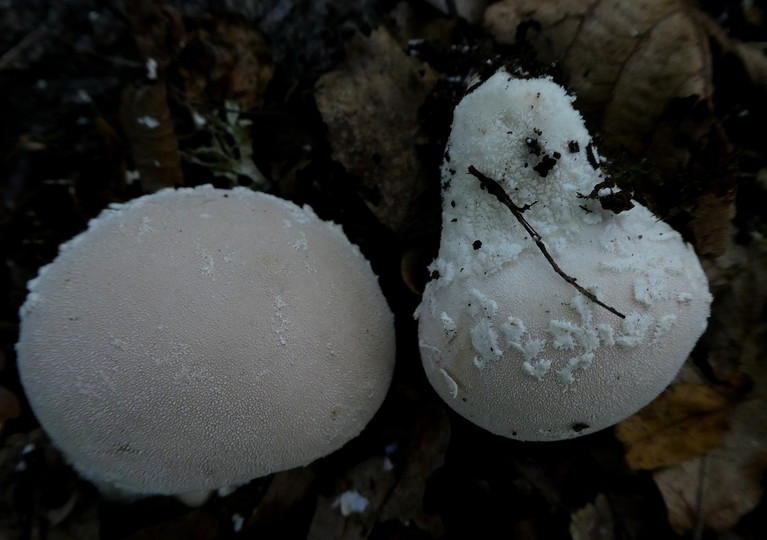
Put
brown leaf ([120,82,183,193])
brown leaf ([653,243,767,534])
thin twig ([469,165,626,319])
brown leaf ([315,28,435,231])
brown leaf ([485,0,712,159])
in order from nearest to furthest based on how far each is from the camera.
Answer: thin twig ([469,165,626,319]), brown leaf ([485,0,712,159]), brown leaf ([653,243,767,534]), brown leaf ([315,28,435,231]), brown leaf ([120,82,183,193])

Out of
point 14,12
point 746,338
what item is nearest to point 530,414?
point 746,338

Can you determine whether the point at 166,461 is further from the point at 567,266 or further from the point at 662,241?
the point at 662,241

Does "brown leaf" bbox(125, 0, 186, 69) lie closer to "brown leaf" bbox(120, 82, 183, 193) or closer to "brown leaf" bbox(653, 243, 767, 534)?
"brown leaf" bbox(120, 82, 183, 193)

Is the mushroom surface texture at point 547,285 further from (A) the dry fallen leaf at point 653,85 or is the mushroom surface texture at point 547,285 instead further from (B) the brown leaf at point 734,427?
(B) the brown leaf at point 734,427

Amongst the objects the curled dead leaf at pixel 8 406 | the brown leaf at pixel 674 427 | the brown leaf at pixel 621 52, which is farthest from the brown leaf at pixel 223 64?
the brown leaf at pixel 674 427

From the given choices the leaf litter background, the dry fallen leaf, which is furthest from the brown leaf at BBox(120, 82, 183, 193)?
the dry fallen leaf

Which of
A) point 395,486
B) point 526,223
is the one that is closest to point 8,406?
point 395,486
